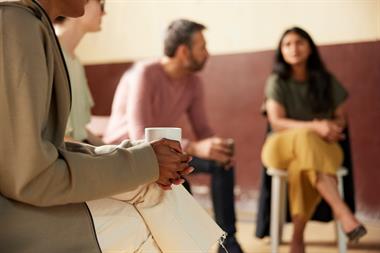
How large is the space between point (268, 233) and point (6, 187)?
83.3 inches

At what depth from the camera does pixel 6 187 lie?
865 mm

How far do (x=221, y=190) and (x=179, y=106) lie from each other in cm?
48

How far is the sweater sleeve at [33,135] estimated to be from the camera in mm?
839

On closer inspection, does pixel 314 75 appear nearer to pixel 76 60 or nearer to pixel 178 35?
pixel 178 35

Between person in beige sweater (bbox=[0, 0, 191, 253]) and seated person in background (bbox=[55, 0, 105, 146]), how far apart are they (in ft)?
3.84

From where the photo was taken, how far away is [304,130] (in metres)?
2.54

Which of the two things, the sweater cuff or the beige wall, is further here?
the beige wall

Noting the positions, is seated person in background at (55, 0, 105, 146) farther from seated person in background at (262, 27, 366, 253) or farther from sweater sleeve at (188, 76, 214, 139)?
seated person in background at (262, 27, 366, 253)

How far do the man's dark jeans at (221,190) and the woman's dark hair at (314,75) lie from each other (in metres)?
0.60

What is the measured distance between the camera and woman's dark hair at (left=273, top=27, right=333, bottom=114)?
2812 millimetres

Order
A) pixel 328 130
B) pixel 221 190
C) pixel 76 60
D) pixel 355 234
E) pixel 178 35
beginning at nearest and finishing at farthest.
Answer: pixel 76 60, pixel 355 234, pixel 221 190, pixel 328 130, pixel 178 35

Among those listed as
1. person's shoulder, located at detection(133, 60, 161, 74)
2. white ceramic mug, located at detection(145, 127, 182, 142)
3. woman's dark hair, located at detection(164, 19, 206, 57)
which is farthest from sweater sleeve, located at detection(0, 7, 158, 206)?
woman's dark hair, located at detection(164, 19, 206, 57)

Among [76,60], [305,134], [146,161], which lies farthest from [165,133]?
[305,134]

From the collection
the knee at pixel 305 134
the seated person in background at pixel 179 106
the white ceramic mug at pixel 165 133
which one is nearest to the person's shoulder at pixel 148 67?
Result: the seated person in background at pixel 179 106
